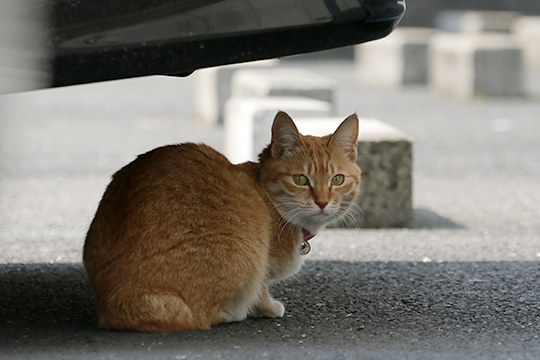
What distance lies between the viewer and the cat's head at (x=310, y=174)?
13.2 ft

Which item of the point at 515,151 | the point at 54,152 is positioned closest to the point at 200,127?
the point at 54,152

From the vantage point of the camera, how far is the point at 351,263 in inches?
205

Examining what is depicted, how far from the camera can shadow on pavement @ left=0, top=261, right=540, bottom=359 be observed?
369 cm

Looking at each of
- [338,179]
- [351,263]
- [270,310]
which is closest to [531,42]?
[351,263]

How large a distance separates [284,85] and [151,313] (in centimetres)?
570

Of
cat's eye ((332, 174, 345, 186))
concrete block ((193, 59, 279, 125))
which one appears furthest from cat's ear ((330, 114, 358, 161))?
concrete block ((193, 59, 279, 125))

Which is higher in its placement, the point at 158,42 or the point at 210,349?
the point at 158,42

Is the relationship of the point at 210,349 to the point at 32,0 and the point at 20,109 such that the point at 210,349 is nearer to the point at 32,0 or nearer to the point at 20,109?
the point at 32,0

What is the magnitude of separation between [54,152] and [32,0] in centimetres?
593

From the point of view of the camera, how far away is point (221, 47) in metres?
3.78

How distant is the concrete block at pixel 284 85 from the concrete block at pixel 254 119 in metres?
0.99

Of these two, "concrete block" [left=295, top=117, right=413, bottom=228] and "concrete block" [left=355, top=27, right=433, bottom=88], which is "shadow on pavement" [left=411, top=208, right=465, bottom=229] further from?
"concrete block" [left=355, top=27, right=433, bottom=88]

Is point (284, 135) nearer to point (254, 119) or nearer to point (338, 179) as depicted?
point (338, 179)

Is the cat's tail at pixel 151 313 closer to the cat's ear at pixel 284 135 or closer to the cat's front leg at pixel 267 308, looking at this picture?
the cat's front leg at pixel 267 308
